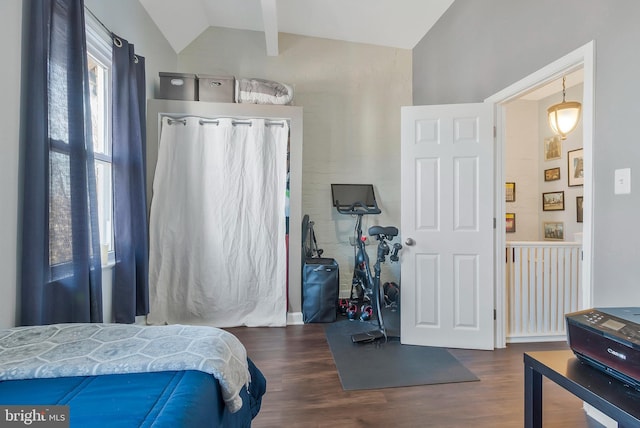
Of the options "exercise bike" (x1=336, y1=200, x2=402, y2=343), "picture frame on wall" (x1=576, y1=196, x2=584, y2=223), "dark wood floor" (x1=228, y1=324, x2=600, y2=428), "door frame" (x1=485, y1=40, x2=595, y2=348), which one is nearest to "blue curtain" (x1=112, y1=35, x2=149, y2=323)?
"dark wood floor" (x1=228, y1=324, x2=600, y2=428)

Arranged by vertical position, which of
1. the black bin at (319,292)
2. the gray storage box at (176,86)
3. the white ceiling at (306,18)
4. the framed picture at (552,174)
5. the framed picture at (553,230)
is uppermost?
the white ceiling at (306,18)

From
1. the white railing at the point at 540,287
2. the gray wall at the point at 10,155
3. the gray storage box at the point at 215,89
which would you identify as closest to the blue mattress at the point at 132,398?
the gray wall at the point at 10,155

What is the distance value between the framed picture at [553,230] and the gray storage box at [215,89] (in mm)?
4068

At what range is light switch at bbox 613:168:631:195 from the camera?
1.61 metres

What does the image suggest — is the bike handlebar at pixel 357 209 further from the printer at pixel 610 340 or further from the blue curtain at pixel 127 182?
the printer at pixel 610 340

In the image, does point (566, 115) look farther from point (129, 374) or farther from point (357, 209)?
point (129, 374)

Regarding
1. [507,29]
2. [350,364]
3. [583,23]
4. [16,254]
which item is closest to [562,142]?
[507,29]

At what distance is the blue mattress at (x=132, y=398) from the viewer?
0.71 m

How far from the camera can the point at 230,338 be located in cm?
118

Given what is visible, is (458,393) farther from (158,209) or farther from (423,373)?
(158,209)

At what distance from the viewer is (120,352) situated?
3.25 feet

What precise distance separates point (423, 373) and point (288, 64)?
3.57m

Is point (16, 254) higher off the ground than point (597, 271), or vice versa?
point (16, 254)

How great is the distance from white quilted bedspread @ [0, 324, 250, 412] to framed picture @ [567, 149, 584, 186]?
4145 millimetres
